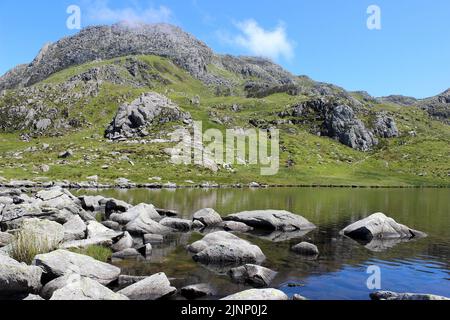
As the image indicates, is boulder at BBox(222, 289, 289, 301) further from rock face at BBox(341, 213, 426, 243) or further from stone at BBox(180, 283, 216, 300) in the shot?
rock face at BBox(341, 213, 426, 243)

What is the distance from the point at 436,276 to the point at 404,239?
16.3 metres

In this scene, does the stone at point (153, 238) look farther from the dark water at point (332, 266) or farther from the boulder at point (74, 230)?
the boulder at point (74, 230)

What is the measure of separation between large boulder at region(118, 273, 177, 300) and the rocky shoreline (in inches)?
2.2

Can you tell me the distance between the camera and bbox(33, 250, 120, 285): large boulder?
86.5 ft

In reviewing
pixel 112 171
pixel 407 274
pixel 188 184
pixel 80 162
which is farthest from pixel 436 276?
pixel 80 162

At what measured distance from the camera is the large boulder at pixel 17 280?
24.9 m

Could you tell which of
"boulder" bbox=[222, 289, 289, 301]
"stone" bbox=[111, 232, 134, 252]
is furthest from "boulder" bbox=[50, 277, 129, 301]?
"stone" bbox=[111, 232, 134, 252]

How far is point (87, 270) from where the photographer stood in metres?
27.5

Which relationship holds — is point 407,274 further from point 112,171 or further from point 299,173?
point 299,173

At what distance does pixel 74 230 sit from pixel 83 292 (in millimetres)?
20402

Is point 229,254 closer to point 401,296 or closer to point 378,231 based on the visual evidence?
point 401,296

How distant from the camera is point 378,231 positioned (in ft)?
159

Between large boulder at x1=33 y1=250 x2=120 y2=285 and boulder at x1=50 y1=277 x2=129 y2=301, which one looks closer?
boulder at x1=50 y1=277 x2=129 y2=301


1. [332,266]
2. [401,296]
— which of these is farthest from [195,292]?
[332,266]
